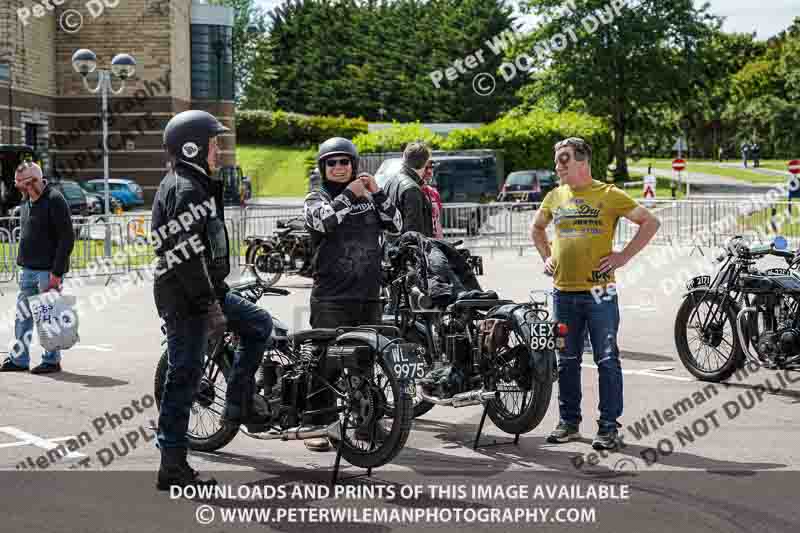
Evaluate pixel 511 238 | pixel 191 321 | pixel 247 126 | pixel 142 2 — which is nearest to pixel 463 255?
pixel 191 321

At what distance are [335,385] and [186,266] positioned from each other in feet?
3.80

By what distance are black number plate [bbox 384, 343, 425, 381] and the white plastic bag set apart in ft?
15.8

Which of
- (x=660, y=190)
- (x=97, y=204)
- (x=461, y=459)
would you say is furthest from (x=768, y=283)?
(x=660, y=190)

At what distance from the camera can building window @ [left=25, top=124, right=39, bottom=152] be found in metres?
46.8

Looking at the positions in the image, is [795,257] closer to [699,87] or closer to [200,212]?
[200,212]

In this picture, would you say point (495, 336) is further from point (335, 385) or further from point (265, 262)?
point (265, 262)

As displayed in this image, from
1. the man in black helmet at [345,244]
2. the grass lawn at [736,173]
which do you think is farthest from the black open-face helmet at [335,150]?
the grass lawn at [736,173]

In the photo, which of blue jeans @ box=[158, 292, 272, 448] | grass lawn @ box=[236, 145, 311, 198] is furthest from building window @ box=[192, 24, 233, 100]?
blue jeans @ box=[158, 292, 272, 448]

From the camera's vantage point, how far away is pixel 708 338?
31.3 ft

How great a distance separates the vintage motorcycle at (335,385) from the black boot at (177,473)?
13.7 inches

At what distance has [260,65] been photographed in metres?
90.9

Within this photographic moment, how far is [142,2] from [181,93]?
4409 mm

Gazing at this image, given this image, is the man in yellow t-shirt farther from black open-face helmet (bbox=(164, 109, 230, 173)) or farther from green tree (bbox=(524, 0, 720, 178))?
green tree (bbox=(524, 0, 720, 178))

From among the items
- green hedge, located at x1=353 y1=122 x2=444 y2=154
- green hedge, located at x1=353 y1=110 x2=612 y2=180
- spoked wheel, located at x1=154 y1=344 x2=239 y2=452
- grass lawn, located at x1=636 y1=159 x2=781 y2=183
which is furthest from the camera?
grass lawn, located at x1=636 y1=159 x2=781 y2=183
